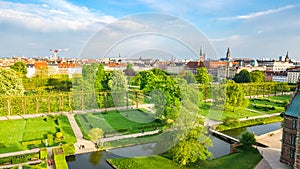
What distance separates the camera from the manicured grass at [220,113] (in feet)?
120

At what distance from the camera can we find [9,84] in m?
38.8

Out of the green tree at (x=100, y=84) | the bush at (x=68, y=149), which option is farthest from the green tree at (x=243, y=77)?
the bush at (x=68, y=149)

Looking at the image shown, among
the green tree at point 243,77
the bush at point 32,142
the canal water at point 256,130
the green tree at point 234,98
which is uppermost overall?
the green tree at point 243,77

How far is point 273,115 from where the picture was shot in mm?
38875

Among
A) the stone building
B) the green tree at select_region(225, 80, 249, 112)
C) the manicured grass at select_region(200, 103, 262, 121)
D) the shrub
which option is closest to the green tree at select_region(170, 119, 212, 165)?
the stone building

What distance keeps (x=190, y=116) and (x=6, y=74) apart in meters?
32.5

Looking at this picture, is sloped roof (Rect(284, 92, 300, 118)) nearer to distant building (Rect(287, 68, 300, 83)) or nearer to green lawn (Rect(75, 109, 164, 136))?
green lawn (Rect(75, 109, 164, 136))

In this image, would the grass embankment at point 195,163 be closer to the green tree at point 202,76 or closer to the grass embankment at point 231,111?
the grass embankment at point 231,111

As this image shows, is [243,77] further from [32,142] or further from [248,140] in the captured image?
[32,142]

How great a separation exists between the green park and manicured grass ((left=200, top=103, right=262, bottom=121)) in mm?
14

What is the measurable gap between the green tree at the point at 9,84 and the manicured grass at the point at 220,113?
2958 cm

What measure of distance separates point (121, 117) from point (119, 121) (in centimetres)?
217

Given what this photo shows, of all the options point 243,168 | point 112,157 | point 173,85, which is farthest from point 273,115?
point 112,157

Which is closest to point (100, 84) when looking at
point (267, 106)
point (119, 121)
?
point (119, 121)
